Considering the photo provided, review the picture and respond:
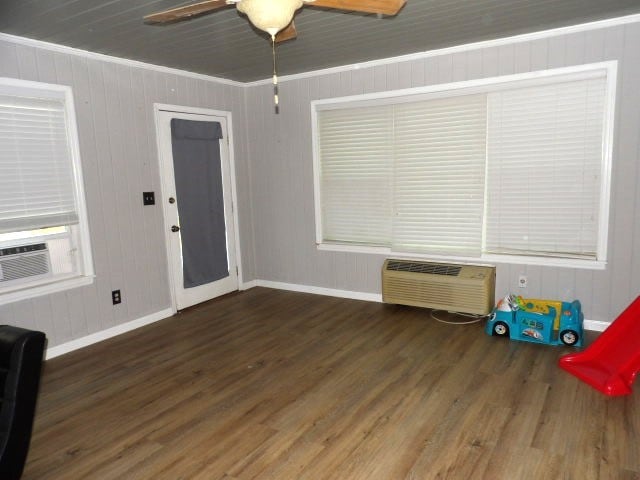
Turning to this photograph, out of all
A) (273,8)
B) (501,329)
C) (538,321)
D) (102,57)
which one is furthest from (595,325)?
(102,57)

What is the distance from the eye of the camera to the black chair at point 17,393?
1924 millimetres

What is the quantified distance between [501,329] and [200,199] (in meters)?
3.25

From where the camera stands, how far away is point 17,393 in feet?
6.36

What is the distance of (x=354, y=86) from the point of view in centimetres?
466

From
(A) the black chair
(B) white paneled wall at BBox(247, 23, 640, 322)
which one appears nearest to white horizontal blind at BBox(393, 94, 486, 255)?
(B) white paneled wall at BBox(247, 23, 640, 322)

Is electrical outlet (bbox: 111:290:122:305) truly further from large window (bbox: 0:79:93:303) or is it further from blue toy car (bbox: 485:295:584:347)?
blue toy car (bbox: 485:295:584:347)

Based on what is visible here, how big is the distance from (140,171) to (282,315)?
195 centimetres

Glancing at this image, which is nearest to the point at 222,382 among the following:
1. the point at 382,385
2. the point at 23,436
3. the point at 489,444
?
the point at 382,385

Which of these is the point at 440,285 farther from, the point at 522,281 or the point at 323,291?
the point at 323,291

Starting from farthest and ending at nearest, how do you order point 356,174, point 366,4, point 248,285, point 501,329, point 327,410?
1. point 248,285
2. point 356,174
3. point 501,329
4. point 327,410
5. point 366,4

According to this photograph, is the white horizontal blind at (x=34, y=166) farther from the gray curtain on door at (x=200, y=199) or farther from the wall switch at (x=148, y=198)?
the gray curtain on door at (x=200, y=199)

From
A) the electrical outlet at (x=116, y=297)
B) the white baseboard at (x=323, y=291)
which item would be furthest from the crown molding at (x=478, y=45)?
the electrical outlet at (x=116, y=297)

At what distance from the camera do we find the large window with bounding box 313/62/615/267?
3717 mm

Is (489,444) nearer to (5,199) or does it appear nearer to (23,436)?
(23,436)
